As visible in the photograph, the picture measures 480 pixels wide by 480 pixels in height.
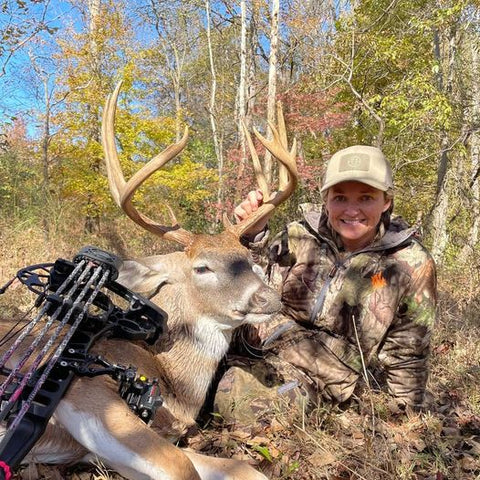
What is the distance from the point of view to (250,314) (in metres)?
3.11

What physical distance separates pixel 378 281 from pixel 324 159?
36.4 feet

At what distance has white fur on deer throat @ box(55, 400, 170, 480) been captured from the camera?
217 cm

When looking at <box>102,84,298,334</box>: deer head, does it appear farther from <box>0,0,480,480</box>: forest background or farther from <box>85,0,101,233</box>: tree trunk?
<box>85,0,101,233</box>: tree trunk

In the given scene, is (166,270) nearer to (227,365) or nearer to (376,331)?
(227,365)

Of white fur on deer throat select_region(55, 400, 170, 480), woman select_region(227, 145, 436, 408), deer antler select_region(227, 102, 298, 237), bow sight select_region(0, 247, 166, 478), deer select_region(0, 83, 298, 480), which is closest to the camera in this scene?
bow sight select_region(0, 247, 166, 478)

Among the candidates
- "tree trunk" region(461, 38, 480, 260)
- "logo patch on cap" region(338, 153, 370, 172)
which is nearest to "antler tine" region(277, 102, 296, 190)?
"logo patch on cap" region(338, 153, 370, 172)

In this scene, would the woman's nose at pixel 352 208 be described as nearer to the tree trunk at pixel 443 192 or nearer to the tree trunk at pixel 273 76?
the tree trunk at pixel 443 192

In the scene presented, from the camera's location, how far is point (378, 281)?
3.54m

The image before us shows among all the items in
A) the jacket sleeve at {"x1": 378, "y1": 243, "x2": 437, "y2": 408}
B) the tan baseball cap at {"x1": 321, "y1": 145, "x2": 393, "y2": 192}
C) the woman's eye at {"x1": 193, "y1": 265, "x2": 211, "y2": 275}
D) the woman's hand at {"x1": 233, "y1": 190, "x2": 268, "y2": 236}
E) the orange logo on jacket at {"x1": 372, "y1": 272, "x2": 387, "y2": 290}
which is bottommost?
the jacket sleeve at {"x1": 378, "y1": 243, "x2": 437, "y2": 408}

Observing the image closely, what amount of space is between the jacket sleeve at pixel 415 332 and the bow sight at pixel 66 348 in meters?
1.82

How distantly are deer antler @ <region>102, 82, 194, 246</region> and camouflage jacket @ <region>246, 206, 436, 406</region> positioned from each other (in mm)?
1105

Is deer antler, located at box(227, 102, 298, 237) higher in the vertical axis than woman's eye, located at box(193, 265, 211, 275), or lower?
higher

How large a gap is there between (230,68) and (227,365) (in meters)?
24.4

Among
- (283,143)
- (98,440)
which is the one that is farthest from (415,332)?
(98,440)
